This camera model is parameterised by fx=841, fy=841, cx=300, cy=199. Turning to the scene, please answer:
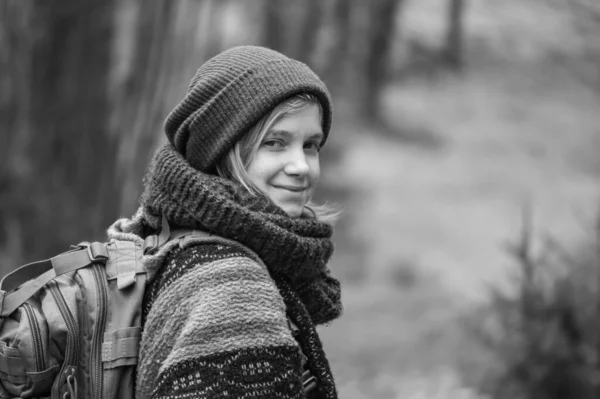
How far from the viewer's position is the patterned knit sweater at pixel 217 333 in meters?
1.82

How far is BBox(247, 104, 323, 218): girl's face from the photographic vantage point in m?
2.15

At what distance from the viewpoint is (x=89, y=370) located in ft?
6.34

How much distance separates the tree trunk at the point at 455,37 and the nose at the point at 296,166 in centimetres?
1616

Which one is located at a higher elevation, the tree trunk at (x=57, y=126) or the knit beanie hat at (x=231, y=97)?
the knit beanie hat at (x=231, y=97)

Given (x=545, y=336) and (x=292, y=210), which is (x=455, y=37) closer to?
(x=545, y=336)

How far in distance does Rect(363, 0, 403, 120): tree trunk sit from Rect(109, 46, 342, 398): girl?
1636cm

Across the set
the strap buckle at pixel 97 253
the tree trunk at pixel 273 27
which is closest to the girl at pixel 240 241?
the strap buckle at pixel 97 253

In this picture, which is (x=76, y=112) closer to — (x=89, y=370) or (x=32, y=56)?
(x=32, y=56)

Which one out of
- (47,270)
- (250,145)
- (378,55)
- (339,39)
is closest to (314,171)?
(250,145)

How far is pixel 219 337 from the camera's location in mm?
1832

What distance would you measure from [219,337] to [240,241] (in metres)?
0.27

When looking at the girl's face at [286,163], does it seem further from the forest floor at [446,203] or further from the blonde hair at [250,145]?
the forest floor at [446,203]

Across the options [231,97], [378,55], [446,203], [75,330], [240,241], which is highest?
[231,97]

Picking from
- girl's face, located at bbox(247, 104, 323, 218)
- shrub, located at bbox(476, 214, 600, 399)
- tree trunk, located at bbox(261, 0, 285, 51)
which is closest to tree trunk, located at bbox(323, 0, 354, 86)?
tree trunk, located at bbox(261, 0, 285, 51)
